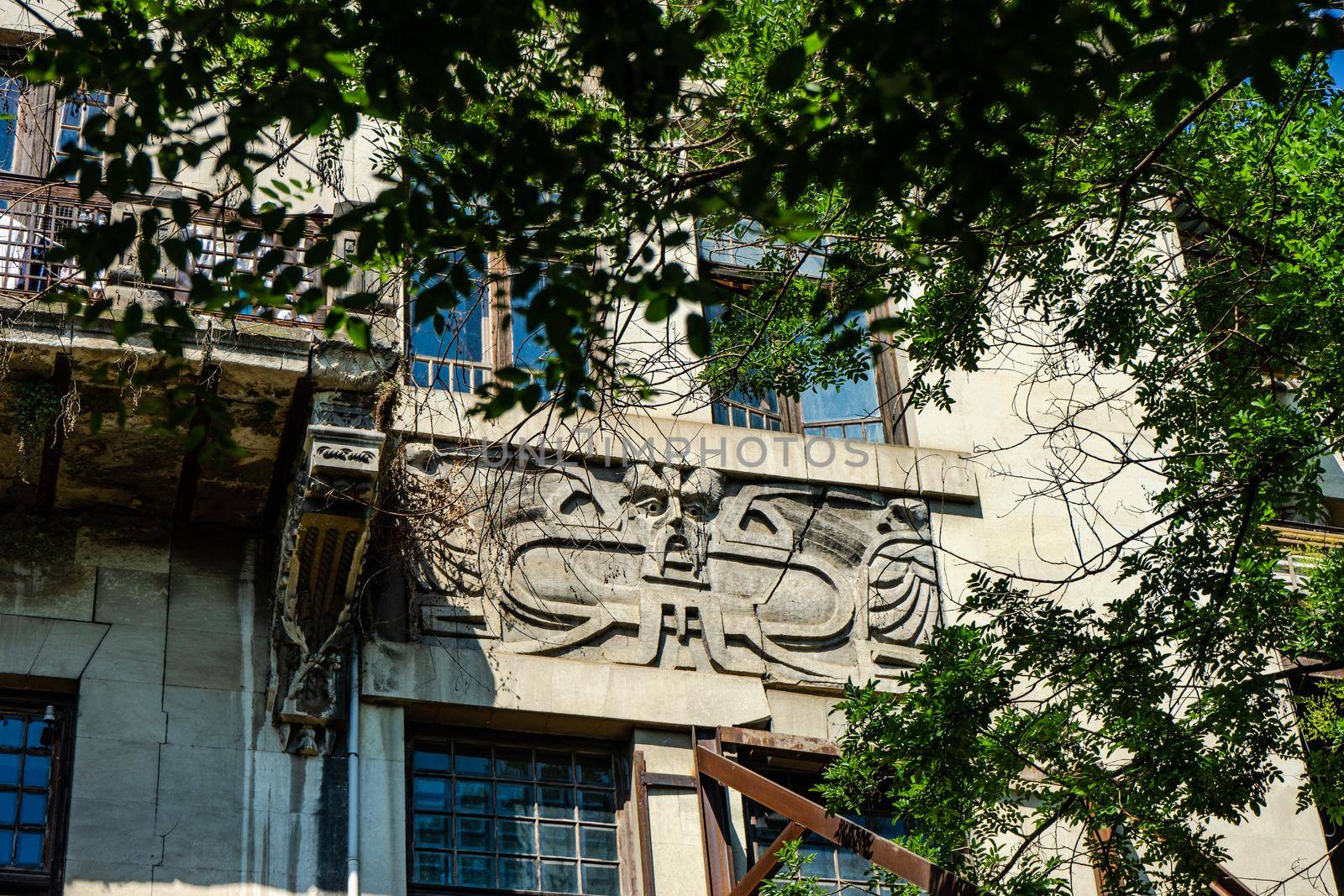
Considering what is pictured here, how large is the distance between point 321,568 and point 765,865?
314 centimetres

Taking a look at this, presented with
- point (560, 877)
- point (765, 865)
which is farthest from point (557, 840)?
point (765, 865)

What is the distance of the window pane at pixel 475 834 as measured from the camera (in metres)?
10.7

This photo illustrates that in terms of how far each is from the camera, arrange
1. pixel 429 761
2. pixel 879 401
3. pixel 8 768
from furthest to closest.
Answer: pixel 879 401 < pixel 429 761 < pixel 8 768

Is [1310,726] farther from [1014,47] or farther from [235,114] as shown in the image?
[235,114]

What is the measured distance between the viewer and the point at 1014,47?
235 inches

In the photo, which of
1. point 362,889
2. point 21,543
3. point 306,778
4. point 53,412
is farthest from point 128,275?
point 362,889

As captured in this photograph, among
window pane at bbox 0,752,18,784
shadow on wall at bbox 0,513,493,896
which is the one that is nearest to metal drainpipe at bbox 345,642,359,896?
shadow on wall at bbox 0,513,493,896

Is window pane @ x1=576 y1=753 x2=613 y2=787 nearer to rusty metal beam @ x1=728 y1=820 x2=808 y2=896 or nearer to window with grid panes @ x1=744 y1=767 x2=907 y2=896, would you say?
window with grid panes @ x1=744 y1=767 x2=907 y2=896

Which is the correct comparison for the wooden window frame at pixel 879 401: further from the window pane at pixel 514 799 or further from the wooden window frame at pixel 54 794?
the wooden window frame at pixel 54 794

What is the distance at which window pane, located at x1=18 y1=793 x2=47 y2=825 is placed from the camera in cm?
991

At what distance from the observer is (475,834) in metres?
10.7

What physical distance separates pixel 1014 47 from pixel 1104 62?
1.19 feet

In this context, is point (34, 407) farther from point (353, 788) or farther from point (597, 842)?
point (597, 842)

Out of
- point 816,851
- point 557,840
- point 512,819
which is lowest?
point 816,851
